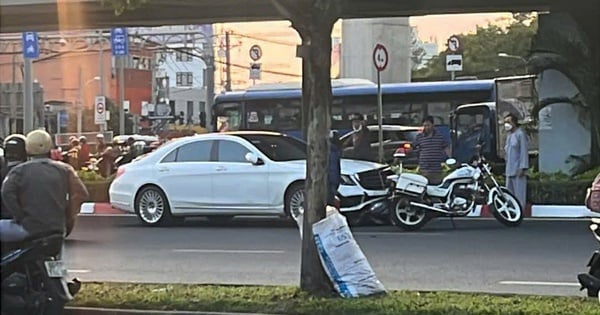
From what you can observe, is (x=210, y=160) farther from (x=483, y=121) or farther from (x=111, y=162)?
(x=483, y=121)

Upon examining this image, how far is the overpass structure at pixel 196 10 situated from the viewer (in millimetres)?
22625

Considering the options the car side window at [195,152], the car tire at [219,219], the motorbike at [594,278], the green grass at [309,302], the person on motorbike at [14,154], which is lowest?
the car tire at [219,219]

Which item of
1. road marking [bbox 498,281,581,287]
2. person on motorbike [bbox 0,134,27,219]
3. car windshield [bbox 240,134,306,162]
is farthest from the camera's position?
car windshield [bbox 240,134,306,162]

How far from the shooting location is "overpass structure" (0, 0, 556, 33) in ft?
74.2

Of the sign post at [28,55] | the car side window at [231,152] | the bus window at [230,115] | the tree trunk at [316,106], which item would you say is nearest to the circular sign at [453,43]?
the bus window at [230,115]

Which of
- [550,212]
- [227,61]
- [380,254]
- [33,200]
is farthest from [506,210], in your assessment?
[227,61]

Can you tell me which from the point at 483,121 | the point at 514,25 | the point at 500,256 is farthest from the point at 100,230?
the point at 514,25

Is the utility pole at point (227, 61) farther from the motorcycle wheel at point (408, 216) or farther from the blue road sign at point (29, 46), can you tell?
the motorcycle wheel at point (408, 216)

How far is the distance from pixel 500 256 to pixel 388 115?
18914mm

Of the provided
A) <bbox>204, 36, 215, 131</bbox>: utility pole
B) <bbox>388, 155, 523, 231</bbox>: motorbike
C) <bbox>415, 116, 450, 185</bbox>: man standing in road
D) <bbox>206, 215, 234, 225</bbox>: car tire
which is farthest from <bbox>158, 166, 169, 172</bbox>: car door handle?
<bbox>204, 36, 215, 131</bbox>: utility pole

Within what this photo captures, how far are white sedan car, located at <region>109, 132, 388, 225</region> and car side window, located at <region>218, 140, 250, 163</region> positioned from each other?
10 mm

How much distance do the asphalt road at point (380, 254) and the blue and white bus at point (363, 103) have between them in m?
13.5

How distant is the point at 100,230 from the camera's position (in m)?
17.9

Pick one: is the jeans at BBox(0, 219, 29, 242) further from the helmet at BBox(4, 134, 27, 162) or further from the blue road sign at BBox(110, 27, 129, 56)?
the blue road sign at BBox(110, 27, 129, 56)
